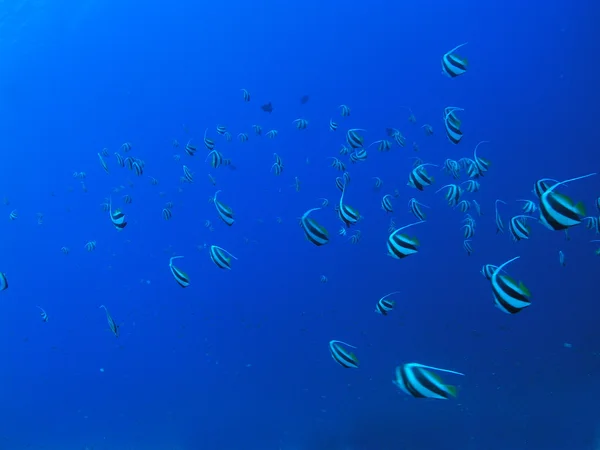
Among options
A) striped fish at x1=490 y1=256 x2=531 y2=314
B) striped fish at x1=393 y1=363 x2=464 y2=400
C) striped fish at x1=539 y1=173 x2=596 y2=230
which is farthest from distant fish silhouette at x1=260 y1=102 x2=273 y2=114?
striped fish at x1=393 y1=363 x2=464 y2=400

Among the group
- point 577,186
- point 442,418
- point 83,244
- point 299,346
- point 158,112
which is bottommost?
point 442,418

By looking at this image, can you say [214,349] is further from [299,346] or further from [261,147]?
[261,147]

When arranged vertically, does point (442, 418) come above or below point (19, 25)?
below

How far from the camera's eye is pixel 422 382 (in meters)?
2.34

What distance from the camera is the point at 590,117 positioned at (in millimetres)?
18312

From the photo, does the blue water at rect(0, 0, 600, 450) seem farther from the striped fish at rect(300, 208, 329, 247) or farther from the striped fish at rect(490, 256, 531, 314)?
the striped fish at rect(490, 256, 531, 314)

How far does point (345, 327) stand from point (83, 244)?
1161 cm

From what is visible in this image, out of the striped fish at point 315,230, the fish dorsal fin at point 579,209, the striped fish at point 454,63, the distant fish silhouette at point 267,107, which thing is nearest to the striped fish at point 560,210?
the fish dorsal fin at point 579,209

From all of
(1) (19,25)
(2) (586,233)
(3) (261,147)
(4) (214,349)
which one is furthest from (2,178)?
(2) (586,233)

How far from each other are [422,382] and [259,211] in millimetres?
17496

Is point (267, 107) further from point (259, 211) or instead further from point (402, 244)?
point (402, 244)

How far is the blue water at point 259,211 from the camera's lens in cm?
1416

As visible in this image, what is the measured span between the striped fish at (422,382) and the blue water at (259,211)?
10.3 m

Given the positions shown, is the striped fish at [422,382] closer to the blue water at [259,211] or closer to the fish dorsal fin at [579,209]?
the fish dorsal fin at [579,209]
